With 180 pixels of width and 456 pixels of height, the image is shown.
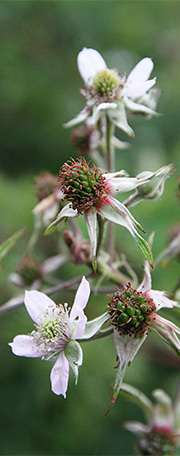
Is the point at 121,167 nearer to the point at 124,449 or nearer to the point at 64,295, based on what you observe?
the point at 64,295

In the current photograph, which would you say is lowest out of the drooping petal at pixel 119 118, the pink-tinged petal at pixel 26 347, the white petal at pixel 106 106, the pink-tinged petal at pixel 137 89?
the pink-tinged petal at pixel 26 347

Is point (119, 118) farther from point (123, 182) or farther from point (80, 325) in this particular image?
point (80, 325)

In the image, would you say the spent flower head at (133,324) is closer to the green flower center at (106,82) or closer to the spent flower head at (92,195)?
the spent flower head at (92,195)

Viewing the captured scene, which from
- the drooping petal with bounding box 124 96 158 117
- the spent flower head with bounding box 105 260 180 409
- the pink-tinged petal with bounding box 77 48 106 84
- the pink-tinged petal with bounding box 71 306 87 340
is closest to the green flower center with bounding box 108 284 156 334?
the spent flower head with bounding box 105 260 180 409

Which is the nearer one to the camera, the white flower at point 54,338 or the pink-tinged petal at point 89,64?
the white flower at point 54,338

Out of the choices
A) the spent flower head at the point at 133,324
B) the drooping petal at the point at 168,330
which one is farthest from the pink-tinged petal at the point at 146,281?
the drooping petal at the point at 168,330

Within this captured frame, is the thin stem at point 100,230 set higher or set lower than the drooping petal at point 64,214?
lower

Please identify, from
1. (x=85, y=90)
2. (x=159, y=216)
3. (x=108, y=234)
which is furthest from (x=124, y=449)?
(x=85, y=90)

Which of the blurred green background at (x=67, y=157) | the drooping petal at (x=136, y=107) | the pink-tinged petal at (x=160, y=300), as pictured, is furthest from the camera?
the blurred green background at (x=67, y=157)

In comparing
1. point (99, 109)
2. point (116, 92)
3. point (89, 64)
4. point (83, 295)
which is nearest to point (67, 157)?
point (89, 64)
